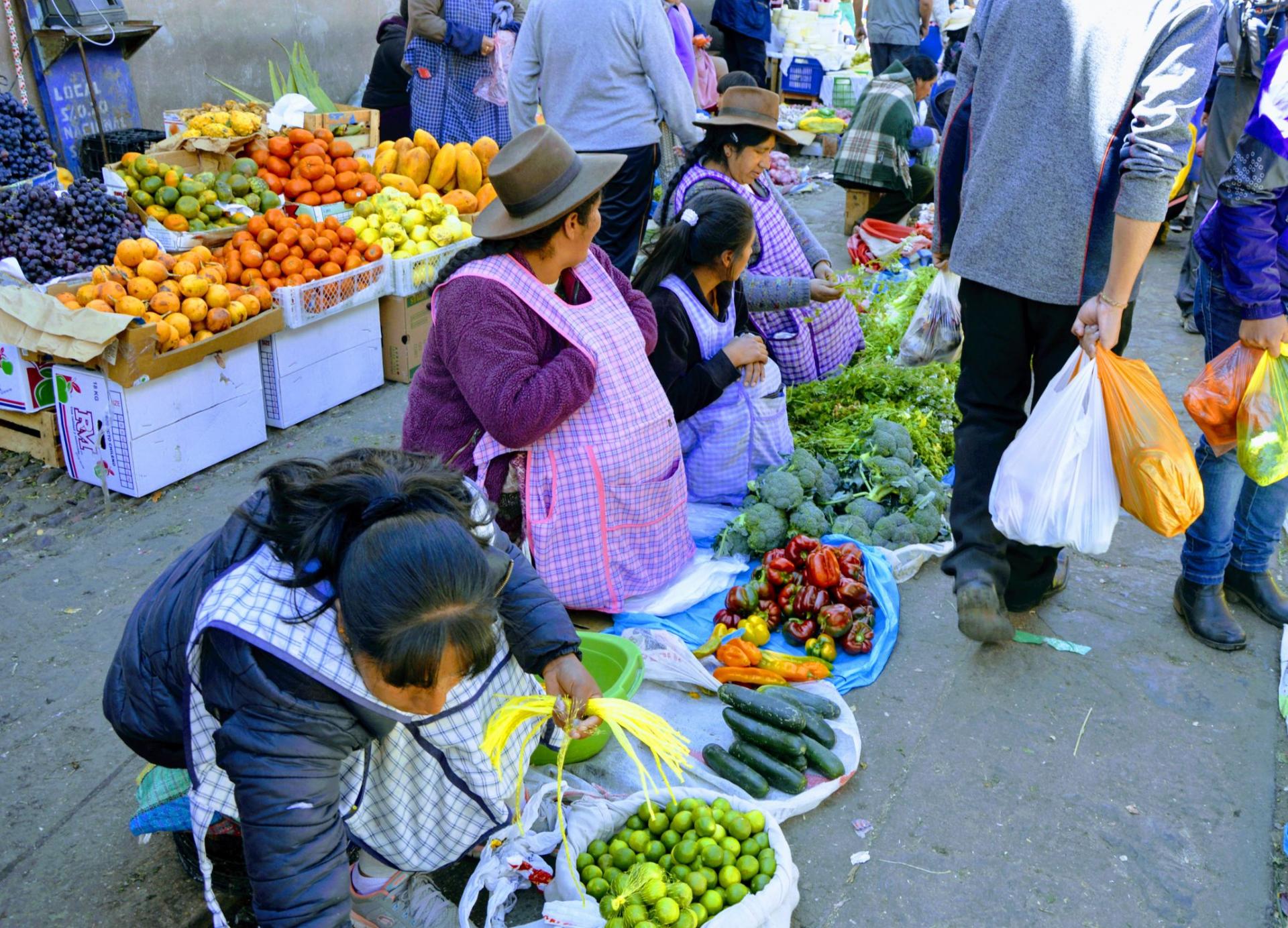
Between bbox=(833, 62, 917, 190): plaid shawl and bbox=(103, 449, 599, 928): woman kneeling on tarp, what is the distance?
19.0ft

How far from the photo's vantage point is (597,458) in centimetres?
317

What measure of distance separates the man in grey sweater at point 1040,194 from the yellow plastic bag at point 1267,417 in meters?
0.35

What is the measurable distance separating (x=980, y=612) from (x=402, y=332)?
10.7 ft

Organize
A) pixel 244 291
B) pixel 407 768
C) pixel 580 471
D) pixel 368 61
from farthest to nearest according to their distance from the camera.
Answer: pixel 368 61 → pixel 244 291 → pixel 580 471 → pixel 407 768

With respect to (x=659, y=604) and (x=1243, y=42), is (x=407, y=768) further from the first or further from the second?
(x=1243, y=42)

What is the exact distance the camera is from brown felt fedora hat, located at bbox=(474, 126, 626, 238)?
9.64 feet

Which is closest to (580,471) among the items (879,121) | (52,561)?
(52,561)

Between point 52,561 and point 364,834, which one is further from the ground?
point 364,834

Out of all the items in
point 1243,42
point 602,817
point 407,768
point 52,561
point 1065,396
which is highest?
point 1243,42

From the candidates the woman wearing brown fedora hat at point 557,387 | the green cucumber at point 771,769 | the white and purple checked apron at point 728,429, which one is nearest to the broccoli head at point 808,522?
the white and purple checked apron at point 728,429

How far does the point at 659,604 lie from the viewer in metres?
3.45

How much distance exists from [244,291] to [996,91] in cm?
299

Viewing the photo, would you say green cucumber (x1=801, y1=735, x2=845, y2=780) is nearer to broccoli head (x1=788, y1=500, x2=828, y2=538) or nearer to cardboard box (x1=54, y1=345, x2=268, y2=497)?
broccoli head (x1=788, y1=500, x2=828, y2=538)

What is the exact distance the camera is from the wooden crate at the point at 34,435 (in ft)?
13.5
